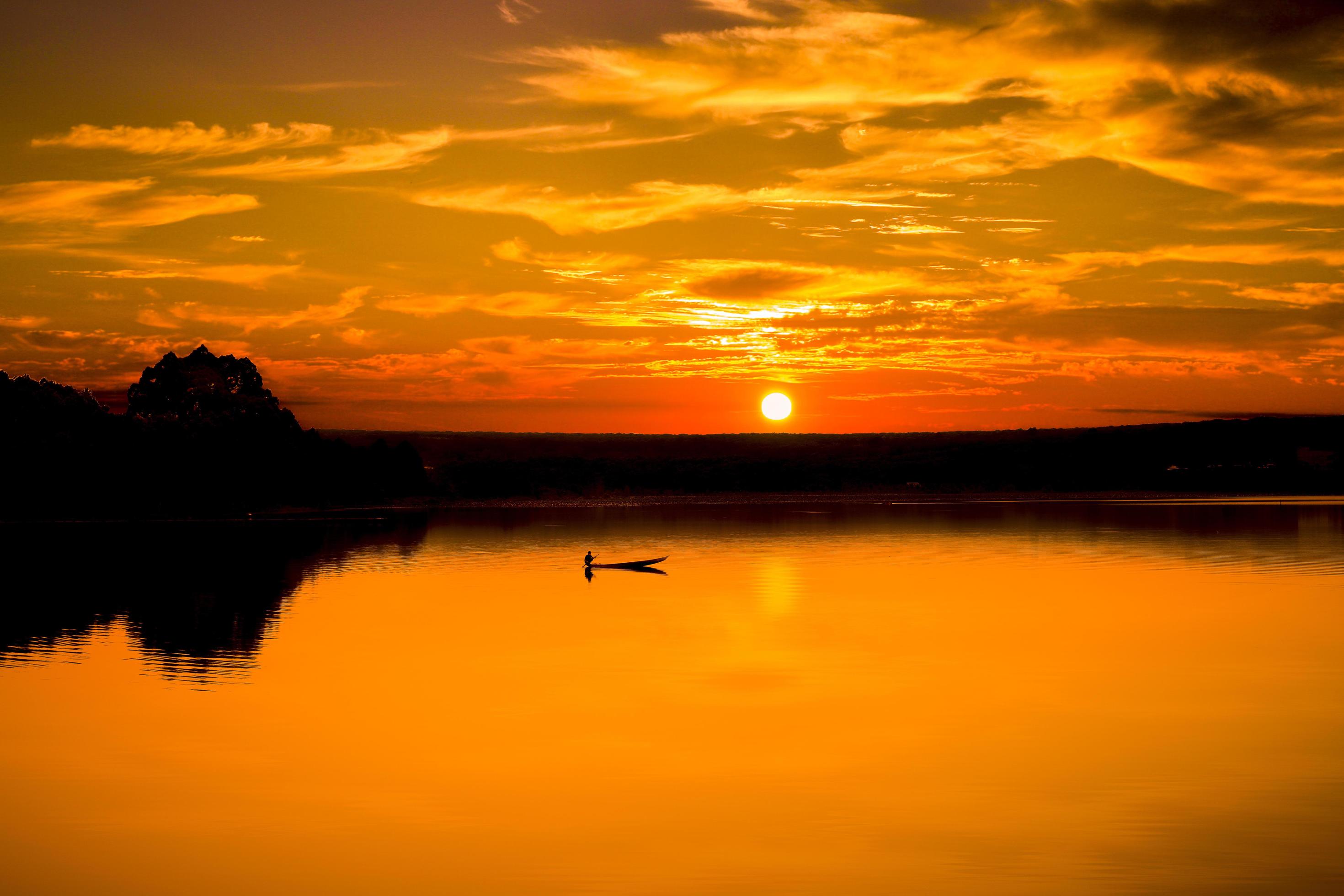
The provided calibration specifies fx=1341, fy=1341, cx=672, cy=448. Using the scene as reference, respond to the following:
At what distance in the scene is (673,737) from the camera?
26.6 meters

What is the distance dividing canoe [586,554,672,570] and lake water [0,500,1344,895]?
8.82m

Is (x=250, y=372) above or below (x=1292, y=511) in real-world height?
above

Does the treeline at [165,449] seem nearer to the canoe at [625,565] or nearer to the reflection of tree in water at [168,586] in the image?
the reflection of tree in water at [168,586]

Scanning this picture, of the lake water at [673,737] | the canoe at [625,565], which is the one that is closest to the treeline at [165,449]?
the lake water at [673,737]

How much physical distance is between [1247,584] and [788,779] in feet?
145

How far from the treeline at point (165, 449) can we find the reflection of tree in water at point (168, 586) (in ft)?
20.7

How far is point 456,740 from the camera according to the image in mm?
26141

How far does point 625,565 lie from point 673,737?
148 feet

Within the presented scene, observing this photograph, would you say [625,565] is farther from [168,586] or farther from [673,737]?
[673,737]

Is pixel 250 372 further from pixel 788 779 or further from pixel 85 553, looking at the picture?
pixel 788 779

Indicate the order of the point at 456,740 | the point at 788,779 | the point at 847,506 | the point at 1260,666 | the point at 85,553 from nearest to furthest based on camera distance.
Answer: the point at 788,779, the point at 456,740, the point at 1260,666, the point at 85,553, the point at 847,506

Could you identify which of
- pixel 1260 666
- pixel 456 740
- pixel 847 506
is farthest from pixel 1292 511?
pixel 456 740

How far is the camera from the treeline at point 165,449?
114125 mm

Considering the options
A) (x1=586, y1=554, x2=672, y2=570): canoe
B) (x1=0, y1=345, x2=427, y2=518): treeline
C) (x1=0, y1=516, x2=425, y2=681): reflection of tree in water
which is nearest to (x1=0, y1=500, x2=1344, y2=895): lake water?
(x1=0, y1=516, x2=425, y2=681): reflection of tree in water
